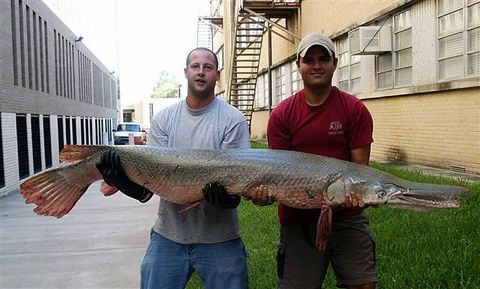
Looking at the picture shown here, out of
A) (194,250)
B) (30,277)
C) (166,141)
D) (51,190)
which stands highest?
(166,141)

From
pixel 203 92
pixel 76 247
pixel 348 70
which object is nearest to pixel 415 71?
pixel 348 70

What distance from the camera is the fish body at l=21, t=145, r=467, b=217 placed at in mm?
2721

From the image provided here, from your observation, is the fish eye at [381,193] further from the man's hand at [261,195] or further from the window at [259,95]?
the window at [259,95]

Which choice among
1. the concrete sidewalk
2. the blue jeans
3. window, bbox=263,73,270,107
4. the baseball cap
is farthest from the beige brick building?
window, bbox=263,73,270,107

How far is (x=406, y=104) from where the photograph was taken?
36.6ft

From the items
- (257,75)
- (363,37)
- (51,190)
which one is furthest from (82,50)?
(51,190)

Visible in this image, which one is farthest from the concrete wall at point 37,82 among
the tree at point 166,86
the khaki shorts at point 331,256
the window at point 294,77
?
the tree at point 166,86

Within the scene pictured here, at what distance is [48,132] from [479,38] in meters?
14.3

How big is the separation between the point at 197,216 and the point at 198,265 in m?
0.28

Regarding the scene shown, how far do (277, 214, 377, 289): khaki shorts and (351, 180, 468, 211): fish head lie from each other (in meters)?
0.39

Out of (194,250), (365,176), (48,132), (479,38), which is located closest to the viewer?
(365,176)

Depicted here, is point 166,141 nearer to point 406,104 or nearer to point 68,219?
point 68,219

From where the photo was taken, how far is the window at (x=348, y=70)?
13.9 meters

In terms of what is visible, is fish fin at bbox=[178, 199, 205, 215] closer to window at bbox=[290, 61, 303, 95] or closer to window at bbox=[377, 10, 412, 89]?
window at bbox=[377, 10, 412, 89]
